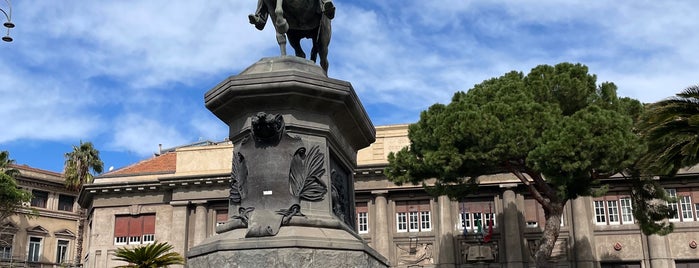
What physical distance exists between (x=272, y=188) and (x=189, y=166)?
32610 mm

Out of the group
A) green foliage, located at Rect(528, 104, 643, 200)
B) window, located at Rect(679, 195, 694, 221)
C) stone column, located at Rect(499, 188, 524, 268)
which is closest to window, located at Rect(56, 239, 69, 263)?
stone column, located at Rect(499, 188, 524, 268)

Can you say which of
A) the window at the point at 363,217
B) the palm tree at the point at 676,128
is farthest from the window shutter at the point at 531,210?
the palm tree at the point at 676,128

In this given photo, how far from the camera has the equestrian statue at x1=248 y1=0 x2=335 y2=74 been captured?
8.45m

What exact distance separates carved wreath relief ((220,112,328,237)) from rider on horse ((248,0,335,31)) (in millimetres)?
1582

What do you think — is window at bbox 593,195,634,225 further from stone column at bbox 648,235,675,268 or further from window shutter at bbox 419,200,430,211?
window shutter at bbox 419,200,430,211

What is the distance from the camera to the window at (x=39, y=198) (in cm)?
5188

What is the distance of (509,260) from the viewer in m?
34.3

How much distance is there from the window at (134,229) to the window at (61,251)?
51.1 feet

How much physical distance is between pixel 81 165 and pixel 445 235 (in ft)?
97.7

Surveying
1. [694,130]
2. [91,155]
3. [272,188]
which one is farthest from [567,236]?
[91,155]

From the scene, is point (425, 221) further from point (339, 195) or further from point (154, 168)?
point (339, 195)

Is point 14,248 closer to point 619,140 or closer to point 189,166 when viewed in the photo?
Answer: point 189,166

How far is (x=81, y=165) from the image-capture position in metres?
52.1

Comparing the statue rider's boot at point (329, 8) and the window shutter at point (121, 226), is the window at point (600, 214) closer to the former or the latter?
the window shutter at point (121, 226)
